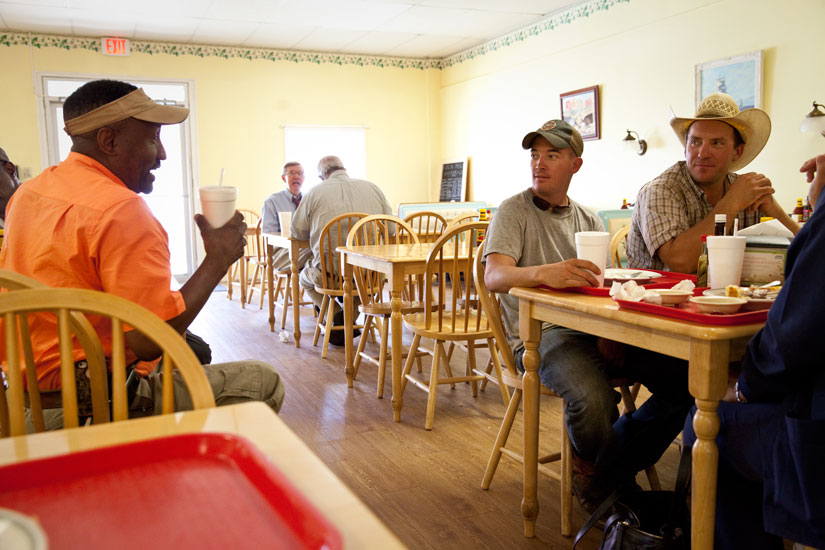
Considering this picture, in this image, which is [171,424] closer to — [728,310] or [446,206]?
[728,310]

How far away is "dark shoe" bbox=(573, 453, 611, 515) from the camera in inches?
75.2

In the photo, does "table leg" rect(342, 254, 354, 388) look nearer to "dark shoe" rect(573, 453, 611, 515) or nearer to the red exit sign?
"dark shoe" rect(573, 453, 611, 515)

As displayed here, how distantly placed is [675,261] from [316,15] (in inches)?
198

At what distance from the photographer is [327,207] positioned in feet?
13.6

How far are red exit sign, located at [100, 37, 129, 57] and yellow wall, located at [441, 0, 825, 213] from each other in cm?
363

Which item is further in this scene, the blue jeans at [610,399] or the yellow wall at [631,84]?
the yellow wall at [631,84]

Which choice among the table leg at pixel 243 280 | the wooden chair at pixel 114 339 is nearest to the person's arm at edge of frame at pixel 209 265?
the wooden chair at pixel 114 339

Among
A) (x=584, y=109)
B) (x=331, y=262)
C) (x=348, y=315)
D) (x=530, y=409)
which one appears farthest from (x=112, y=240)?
(x=584, y=109)

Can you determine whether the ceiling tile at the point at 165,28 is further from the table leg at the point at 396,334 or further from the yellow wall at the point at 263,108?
the table leg at the point at 396,334

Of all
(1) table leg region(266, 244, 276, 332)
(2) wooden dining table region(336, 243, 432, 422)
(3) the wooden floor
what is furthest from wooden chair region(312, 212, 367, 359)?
(1) table leg region(266, 244, 276, 332)

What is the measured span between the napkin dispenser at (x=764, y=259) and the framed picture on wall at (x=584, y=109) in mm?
4253

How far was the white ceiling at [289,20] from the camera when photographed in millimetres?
5805

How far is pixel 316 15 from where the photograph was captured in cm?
621

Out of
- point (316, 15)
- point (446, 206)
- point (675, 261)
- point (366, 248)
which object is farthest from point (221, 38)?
point (675, 261)
